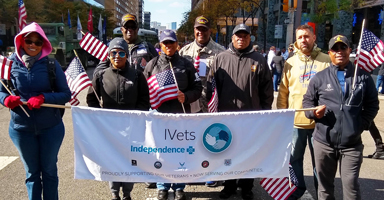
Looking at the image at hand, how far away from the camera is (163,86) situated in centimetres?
404

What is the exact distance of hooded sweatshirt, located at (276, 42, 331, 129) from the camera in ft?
13.2

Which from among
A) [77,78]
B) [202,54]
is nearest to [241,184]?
[202,54]

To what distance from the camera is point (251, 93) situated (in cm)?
411

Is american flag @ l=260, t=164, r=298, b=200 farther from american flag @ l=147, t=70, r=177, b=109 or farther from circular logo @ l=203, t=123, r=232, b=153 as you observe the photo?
american flag @ l=147, t=70, r=177, b=109

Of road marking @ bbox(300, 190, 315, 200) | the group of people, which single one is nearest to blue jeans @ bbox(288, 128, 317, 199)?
the group of people

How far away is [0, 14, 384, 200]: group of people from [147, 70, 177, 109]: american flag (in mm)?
98

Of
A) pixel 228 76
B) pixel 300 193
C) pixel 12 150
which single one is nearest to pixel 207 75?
pixel 228 76

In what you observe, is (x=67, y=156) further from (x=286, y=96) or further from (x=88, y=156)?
(x=286, y=96)

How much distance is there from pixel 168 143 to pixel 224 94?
1.07 metres

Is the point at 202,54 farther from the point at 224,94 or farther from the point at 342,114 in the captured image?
the point at 342,114

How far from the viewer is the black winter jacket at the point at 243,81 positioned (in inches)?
162

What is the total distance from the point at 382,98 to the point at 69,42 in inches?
698

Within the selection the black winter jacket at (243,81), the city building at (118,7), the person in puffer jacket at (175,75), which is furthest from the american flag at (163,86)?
the city building at (118,7)

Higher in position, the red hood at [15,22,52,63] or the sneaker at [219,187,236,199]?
the red hood at [15,22,52,63]
